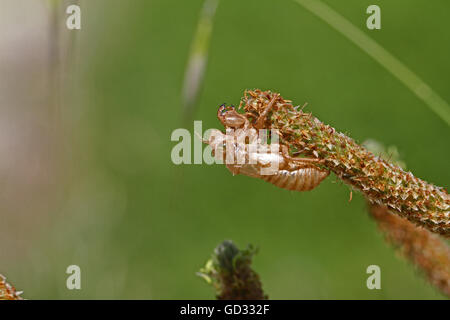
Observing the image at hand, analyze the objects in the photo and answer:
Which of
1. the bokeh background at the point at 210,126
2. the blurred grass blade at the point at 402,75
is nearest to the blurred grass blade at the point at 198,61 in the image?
the blurred grass blade at the point at 402,75

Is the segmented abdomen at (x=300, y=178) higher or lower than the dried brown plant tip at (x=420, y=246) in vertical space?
higher

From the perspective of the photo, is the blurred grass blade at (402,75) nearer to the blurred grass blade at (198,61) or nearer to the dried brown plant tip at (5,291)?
the blurred grass blade at (198,61)

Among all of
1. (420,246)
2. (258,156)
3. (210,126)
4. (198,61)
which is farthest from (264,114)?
(210,126)
